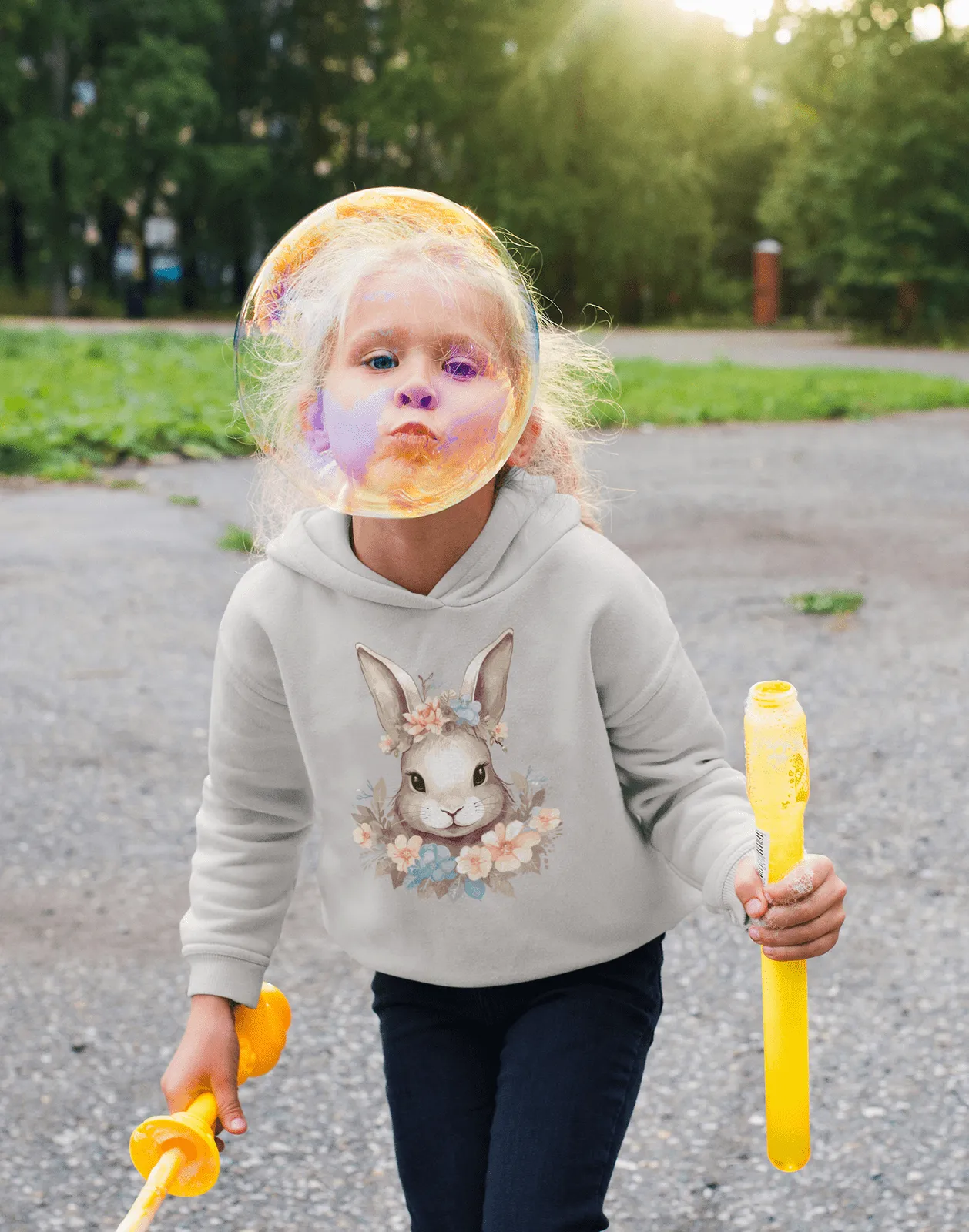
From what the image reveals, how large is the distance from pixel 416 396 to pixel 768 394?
1215cm

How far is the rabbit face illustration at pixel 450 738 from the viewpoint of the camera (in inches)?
65.8

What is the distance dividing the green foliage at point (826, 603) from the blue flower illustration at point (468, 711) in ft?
14.1

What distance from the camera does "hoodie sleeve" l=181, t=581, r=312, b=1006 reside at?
5.76 feet

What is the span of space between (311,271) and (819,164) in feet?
79.7

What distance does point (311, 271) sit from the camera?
162 centimetres

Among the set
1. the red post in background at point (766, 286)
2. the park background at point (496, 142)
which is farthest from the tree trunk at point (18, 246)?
the red post in background at point (766, 286)

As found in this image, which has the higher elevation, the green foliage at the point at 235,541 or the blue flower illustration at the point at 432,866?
the blue flower illustration at the point at 432,866

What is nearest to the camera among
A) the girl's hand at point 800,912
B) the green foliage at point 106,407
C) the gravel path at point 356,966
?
the girl's hand at point 800,912

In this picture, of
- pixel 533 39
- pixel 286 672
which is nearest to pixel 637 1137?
pixel 286 672

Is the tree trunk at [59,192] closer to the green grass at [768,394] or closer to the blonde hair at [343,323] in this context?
the green grass at [768,394]

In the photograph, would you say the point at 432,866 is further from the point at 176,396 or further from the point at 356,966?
the point at 176,396

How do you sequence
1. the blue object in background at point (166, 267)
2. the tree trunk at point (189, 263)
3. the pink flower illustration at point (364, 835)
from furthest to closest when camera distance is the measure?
the blue object in background at point (166, 267)
the tree trunk at point (189, 263)
the pink flower illustration at point (364, 835)

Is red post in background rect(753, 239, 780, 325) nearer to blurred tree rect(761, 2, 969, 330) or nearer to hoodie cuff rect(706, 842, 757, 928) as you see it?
blurred tree rect(761, 2, 969, 330)

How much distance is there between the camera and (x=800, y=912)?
4.58ft
